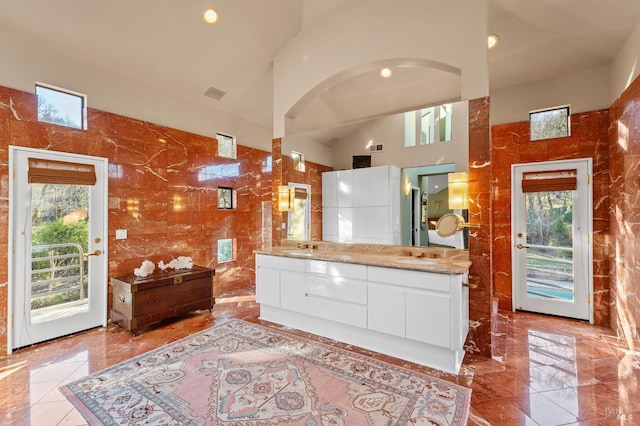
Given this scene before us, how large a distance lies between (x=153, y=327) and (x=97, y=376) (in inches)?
42.2

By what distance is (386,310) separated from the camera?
2799 millimetres

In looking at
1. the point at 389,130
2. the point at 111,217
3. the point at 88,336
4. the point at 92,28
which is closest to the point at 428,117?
the point at 389,130

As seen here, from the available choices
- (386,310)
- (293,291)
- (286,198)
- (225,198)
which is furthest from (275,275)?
(225,198)

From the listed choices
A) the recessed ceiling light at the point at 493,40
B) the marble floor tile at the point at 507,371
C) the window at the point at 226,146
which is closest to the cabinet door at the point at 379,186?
the marble floor tile at the point at 507,371

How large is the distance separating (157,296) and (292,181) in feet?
7.08

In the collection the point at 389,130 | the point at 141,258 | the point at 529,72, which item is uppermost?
the point at 529,72

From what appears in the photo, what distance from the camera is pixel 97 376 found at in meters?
2.45

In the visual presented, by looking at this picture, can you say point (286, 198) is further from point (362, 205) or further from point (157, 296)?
point (157, 296)

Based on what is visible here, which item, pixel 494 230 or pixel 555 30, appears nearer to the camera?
pixel 555 30

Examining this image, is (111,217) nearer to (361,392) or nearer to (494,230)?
(361,392)

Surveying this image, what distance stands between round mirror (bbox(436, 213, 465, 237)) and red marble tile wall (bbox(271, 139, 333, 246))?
1.46 meters

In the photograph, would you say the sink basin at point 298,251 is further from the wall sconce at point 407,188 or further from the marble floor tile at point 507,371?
the wall sconce at point 407,188

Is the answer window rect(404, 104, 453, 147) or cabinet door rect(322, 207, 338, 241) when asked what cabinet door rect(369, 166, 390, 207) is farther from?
cabinet door rect(322, 207, 338, 241)

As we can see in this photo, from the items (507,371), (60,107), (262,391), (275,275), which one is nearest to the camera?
(262,391)
